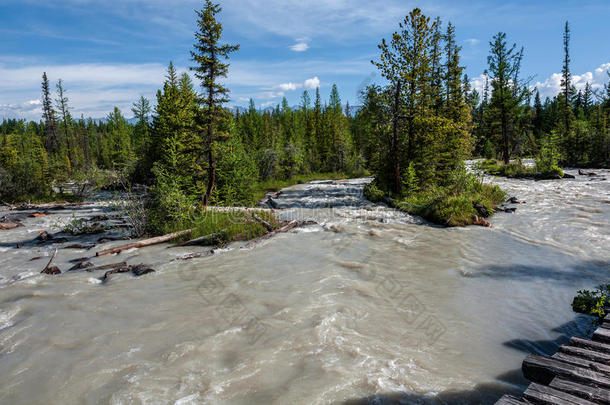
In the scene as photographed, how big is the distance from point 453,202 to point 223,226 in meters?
11.4

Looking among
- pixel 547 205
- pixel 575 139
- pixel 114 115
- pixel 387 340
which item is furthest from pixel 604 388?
pixel 114 115

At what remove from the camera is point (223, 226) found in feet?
45.0

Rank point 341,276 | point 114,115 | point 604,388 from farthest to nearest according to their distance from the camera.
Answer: point 114,115 < point 341,276 < point 604,388

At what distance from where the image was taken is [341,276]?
952cm

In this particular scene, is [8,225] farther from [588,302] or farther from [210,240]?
[588,302]

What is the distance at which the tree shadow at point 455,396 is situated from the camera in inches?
175

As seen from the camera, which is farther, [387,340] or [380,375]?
[387,340]

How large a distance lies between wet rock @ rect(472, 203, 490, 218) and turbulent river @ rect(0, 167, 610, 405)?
3.40 meters

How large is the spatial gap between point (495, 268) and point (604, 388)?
6881 mm

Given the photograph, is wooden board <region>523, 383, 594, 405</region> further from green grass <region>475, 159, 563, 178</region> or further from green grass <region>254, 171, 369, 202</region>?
green grass <region>475, 159, 563, 178</region>

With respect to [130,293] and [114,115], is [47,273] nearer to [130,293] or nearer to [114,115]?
[130,293]

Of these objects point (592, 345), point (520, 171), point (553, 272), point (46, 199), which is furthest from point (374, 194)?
point (46, 199)

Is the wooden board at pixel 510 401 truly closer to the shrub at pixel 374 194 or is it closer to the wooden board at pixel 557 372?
the wooden board at pixel 557 372

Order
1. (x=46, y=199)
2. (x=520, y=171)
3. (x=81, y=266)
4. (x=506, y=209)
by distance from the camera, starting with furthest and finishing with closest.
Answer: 1. (x=520, y=171)
2. (x=46, y=199)
3. (x=506, y=209)
4. (x=81, y=266)
